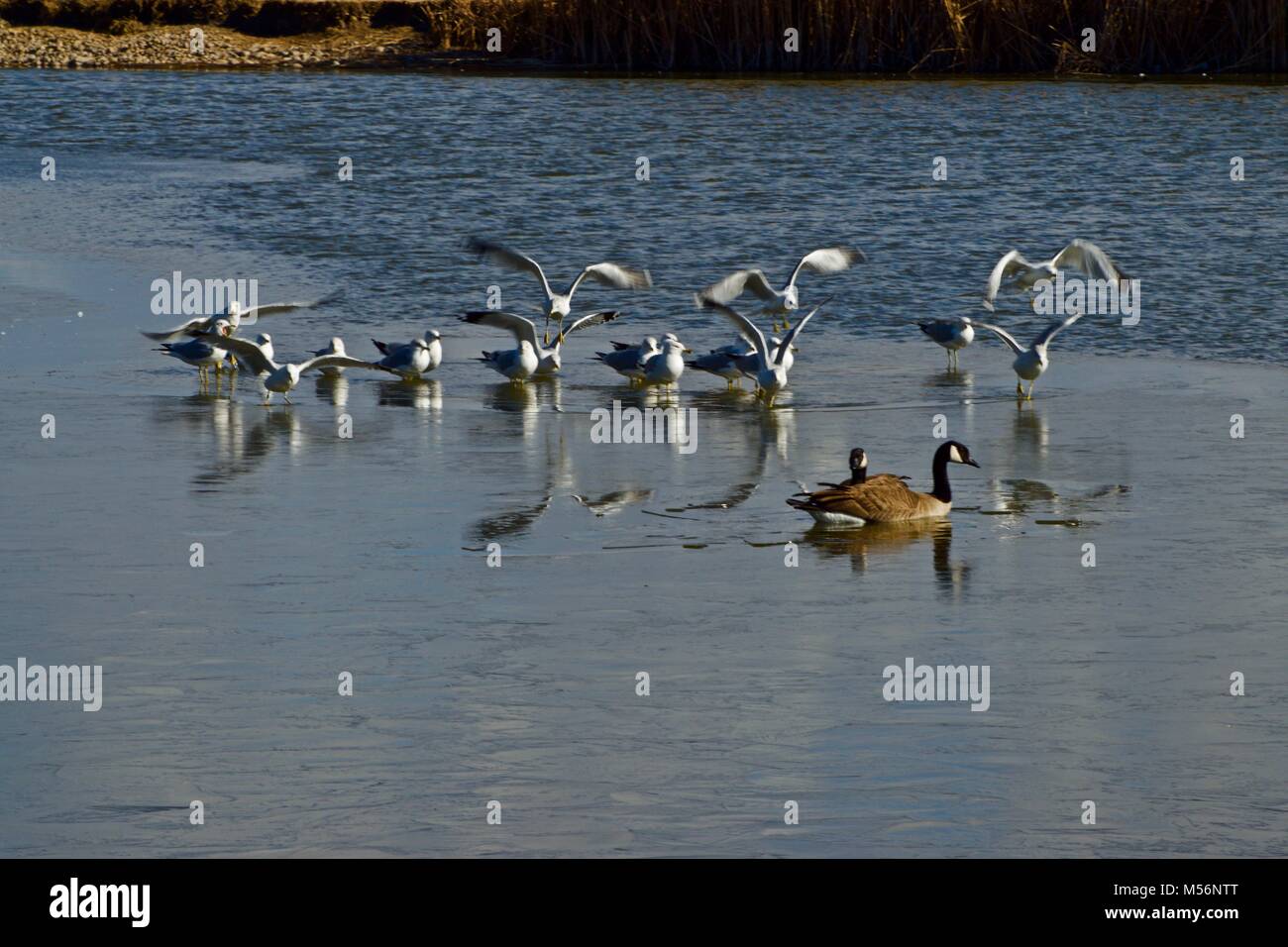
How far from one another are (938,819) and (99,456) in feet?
26.2

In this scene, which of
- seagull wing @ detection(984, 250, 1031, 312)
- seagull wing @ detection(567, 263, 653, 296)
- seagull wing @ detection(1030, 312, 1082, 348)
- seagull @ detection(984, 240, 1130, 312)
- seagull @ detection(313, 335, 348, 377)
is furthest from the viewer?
seagull wing @ detection(567, 263, 653, 296)

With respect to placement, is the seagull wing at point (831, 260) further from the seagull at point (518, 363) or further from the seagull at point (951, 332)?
the seagull at point (518, 363)

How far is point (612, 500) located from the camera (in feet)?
42.5

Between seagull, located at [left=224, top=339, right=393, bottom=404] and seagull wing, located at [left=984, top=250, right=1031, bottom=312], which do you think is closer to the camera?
seagull, located at [left=224, top=339, right=393, bottom=404]

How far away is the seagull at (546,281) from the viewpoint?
61.8 ft

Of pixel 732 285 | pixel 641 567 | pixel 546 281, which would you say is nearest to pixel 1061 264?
pixel 732 285

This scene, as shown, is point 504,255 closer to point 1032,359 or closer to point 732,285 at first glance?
point 732,285

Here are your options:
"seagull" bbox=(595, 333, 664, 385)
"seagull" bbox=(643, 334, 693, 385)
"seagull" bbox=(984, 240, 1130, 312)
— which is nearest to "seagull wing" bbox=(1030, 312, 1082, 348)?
"seagull" bbox=(984, 240, 1130, 312)

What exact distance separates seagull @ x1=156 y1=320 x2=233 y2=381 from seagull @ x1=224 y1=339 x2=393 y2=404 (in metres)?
0.28

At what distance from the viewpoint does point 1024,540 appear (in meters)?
12.0

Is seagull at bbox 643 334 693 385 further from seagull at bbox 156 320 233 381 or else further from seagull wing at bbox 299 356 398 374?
seagull at bbox 156 320 233 381

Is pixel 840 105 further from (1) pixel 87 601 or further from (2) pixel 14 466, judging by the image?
(1) pixel 87 601

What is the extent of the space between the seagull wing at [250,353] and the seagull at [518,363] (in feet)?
6.06

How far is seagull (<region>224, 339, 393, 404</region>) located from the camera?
638 inches
